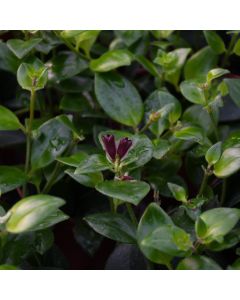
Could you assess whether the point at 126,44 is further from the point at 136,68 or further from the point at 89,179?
the point at 89,179

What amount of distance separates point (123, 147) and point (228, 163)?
0.43ft

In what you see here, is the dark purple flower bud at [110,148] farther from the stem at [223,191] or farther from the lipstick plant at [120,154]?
the stem at [223,191]

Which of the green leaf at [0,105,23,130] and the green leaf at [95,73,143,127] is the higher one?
the green leaf at [0,105,23,130]

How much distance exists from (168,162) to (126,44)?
0.78 feet

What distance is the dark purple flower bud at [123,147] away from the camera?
66cm

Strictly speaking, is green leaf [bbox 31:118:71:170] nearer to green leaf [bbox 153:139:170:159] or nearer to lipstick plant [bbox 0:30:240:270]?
lipstick plant [bbox 0:30:240:270]

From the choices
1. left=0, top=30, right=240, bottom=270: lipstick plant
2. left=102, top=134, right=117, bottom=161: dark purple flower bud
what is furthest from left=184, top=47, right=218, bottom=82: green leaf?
left=102, top=134, right=117, bottom=161: dark purple flower bud

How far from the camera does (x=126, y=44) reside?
0.95 meters

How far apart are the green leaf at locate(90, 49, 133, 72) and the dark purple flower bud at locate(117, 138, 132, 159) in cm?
22

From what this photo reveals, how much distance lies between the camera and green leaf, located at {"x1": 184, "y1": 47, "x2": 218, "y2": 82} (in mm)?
948

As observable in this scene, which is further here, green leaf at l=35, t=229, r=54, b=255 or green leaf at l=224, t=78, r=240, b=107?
green leaf at l=224, t=78, r=240, b=107

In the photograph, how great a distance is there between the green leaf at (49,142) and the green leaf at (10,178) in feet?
0.12

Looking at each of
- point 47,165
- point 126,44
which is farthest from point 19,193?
point 126,44

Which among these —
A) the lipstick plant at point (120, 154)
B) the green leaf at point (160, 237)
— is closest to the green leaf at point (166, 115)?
the lipstick plant at point (120, 154)
